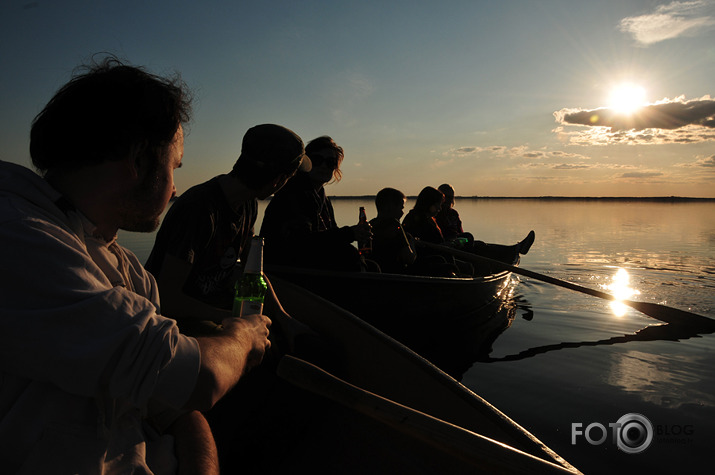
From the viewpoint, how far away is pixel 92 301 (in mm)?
899

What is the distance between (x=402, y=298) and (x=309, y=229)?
5.23ft

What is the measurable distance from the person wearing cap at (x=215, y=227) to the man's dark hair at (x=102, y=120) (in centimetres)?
156

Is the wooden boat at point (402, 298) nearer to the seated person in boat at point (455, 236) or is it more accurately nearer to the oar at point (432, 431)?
the oar at point (432, 431)

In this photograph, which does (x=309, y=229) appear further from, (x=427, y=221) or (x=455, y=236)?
(x=455, y=236)

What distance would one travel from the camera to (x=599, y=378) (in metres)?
4.96

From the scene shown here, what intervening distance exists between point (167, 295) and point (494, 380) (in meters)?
3.91

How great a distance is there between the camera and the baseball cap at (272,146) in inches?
124

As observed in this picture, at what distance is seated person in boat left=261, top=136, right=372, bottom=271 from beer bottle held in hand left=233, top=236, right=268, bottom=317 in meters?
2.45

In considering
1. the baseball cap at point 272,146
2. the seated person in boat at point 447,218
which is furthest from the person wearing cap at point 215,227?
the seated person in boat at point 447,218

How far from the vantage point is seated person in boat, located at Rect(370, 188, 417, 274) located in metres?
5.97

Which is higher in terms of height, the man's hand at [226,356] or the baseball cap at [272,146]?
the baseball cap at [272,146]

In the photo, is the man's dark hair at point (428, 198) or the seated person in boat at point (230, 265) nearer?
the seated person in boat at point (230, 265)

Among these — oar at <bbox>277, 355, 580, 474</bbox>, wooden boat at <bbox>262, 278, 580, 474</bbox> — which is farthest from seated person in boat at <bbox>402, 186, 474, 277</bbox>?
oar at <bbox>277, 355, 580, 474</bbox>

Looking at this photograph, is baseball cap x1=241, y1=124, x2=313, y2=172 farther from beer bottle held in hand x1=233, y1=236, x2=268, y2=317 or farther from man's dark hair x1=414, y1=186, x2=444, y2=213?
man's dark hair x1=414, y1=186, x2=444, y2=213
